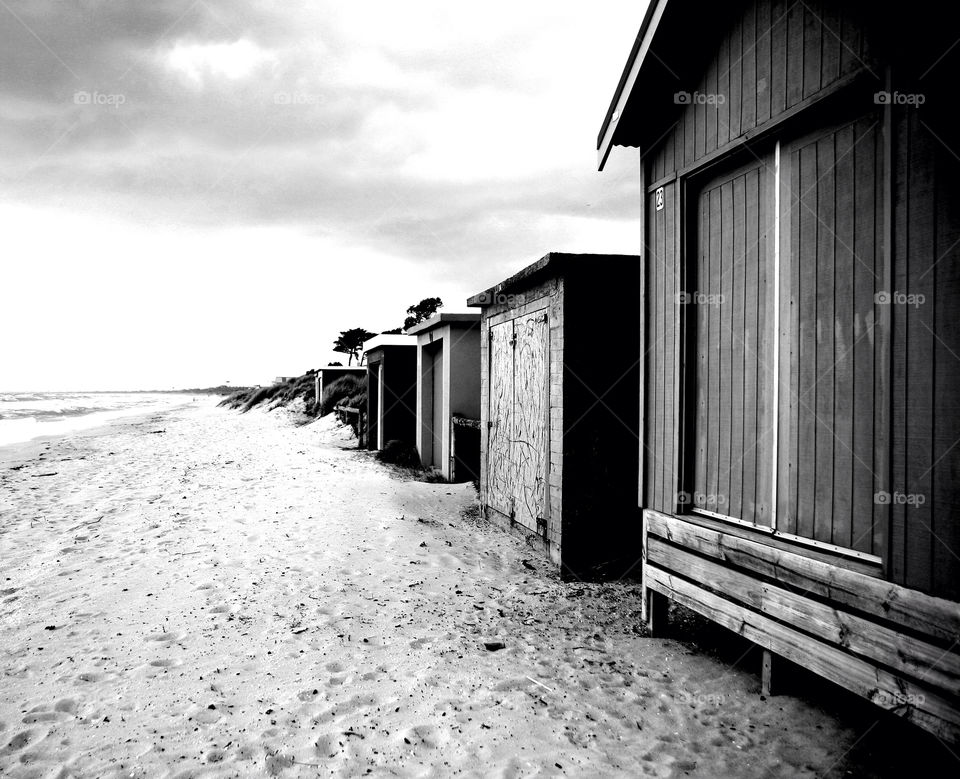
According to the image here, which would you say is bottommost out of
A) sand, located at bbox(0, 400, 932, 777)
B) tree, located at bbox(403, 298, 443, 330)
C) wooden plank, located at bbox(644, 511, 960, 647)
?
sand, located at bbox(0, 400, 932, 777)

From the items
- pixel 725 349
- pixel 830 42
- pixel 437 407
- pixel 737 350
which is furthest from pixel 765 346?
pixel 437 407

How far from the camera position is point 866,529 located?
10.5 ft

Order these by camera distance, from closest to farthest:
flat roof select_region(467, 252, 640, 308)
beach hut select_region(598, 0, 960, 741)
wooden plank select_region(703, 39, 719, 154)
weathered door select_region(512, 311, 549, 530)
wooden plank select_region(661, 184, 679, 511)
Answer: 1. beach hut select_region(598, 0, 960, 741)
2. wooden plank select_region(703, 39, 719, 154)
3. wooden plank select_region(661, 184, 679, 511)
4. flat roof select_region(467, 252, 640, 308)
5. weathered door select_region(512, 311, 549, 530)

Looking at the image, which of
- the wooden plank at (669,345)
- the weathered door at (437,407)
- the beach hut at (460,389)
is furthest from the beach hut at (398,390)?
the wooden plank at (669,345)

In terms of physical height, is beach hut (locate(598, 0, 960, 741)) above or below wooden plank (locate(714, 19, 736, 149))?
below

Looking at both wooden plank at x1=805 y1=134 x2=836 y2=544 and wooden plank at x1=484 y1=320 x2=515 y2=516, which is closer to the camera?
wooden plank at x1=805 y1=134 x2=836 y2=544

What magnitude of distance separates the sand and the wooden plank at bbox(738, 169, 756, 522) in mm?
1311

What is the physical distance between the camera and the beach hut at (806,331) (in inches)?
107

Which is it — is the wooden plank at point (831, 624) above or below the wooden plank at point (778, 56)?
below

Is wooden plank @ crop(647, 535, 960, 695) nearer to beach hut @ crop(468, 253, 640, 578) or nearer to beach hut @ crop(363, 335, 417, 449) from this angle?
beach hut @ crop(468, 253, 640, 578)

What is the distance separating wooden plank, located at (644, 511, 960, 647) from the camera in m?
2.67

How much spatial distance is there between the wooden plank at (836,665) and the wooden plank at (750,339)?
0.66 metres

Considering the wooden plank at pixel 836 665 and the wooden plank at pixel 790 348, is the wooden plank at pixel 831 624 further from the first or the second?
the wooden plank at pixel 790 348

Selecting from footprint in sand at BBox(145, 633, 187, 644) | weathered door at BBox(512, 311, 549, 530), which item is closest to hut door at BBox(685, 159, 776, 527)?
weathered door at BBox(512, 311, 549, 530)
